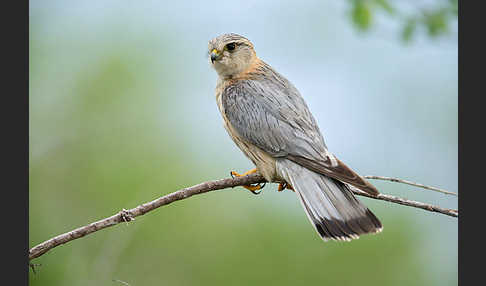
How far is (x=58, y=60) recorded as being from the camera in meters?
5.14

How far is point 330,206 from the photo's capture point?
2719 millimetres

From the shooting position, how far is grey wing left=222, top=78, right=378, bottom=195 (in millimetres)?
2887

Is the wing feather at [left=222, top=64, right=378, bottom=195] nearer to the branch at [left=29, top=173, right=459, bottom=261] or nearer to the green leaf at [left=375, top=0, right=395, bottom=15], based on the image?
the branch at [left=29, top=173, right=459, bottom=261]

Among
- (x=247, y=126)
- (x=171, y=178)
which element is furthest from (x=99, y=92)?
(x=247, y=126)

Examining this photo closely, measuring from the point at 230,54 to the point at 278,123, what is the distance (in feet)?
2.01

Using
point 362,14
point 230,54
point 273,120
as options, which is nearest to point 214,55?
point 230,54

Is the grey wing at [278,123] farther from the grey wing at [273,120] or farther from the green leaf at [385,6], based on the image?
the green leaf at [385,6]

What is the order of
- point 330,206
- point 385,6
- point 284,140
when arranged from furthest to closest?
1. point 385,6
2. point 284,140
3. point 330,206

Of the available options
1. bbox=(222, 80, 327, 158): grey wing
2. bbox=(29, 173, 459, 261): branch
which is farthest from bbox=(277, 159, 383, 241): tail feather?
bbox=(29, 173, 459, 261): branch

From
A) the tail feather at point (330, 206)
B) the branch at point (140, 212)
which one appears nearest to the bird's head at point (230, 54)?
the tail feather at point (330, 206)

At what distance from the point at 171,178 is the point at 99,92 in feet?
3.88

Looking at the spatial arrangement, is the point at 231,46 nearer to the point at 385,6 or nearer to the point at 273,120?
the point at 273,120

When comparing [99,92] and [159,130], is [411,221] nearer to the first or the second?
[159,130]

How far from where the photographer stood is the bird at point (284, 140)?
266cm
